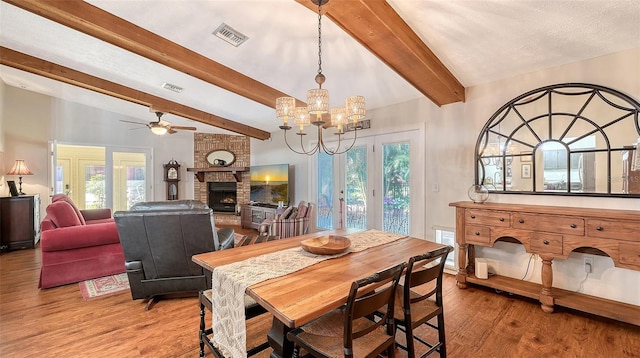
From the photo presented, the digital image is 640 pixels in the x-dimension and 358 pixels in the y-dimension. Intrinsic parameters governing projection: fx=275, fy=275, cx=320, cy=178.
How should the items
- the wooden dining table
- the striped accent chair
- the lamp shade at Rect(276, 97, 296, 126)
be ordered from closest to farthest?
the wooden dining table, the lamp shade at Rect(276, 97, 296, 126), the striped accent chair

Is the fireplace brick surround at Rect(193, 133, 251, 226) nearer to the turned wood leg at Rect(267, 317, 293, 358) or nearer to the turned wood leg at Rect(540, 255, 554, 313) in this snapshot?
the turned wood leg at Rect(267, 317, 293, 358)

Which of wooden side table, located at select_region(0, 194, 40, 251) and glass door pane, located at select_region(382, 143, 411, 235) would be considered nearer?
glass door pane, located at select_region(382, 143, 411, 235)

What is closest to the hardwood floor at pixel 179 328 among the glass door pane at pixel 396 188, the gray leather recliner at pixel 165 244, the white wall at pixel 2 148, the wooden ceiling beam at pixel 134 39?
the gray leather recliner at pixel 165 244

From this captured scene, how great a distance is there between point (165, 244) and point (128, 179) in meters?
5.37

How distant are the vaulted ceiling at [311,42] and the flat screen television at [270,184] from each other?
2202 mm

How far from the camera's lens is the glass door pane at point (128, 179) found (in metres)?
A: 6.59

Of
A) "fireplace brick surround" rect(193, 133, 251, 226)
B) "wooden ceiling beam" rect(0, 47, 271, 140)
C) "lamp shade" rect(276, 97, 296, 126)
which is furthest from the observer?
"fireplace brick surround" rect(193, 133, 251, 226)

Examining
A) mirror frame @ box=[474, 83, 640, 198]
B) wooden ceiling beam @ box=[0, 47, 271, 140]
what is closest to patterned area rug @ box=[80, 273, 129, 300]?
wooden ceiling beam @ box=[0, 47, 271, 140]

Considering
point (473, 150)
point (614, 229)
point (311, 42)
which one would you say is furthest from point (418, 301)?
point (311, 42)

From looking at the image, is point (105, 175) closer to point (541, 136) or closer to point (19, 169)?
point (19, 169)

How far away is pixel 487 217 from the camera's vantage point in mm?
2891

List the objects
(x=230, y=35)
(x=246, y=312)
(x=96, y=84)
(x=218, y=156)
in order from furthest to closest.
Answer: (x=218, y=156), (x=96, y=84), (x=230, y=35), (x=246, y=312)

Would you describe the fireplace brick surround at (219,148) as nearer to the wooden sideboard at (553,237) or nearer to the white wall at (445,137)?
the white wall at (445,137)

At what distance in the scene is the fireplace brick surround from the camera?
288 inches
